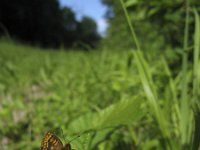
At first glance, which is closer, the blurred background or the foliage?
the blurred background

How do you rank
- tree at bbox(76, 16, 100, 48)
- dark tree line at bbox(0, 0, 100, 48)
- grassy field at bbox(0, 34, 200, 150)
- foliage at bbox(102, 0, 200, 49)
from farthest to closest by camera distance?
dark tree line at bbox(0, 0, 100, 48) < tree at bbox(76, 16, 100, 48) < foliage at bbox(102, 0, 200, 49) < grassy field at bbox(0, 34, 200, 150)

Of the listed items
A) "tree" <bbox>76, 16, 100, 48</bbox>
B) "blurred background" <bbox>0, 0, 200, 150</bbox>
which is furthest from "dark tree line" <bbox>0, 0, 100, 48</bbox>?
"blurred background" <bbox>0, 0, 200, 150</bbox>

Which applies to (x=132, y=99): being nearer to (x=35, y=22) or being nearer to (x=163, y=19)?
(x=163, y=19)

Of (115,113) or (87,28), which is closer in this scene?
(115,113)

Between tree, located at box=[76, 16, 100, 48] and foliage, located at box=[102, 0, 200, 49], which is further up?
tree, located at box=[76, 16, 100, 48]

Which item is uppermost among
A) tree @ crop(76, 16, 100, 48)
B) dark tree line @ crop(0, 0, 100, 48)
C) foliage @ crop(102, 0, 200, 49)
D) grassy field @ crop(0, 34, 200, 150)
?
dark tree line @ crop(0, 0, 100, 48)

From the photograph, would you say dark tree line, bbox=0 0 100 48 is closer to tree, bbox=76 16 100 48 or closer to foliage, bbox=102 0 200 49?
tree, bbox=76 16 100 48

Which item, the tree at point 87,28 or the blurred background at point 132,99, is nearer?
the blurred background at point 132,99

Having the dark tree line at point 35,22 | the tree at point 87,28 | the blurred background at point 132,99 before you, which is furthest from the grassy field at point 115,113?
the dark tree line at point 35,22

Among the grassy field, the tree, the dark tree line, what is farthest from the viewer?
the dark tree line

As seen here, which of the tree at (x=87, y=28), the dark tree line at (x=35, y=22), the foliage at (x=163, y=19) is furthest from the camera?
the dark tree line at (x=35, y=22)

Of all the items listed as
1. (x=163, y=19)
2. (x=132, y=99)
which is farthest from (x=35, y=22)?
(x=132, y=99)

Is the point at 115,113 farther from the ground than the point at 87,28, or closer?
closer

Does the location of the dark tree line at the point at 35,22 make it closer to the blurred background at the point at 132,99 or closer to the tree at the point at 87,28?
the tree at the point at 87,28
